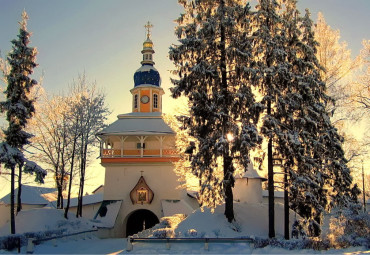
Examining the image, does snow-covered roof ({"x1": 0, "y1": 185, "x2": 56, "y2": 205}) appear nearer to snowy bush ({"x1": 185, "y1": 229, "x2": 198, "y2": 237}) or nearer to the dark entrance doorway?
the dark entrance doorway

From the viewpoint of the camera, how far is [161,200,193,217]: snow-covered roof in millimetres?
31281

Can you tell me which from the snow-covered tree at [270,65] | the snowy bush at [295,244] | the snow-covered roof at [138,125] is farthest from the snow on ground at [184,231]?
the snow-covered roof at [138,125]

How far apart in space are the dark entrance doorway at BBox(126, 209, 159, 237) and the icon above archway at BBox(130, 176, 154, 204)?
1423mm

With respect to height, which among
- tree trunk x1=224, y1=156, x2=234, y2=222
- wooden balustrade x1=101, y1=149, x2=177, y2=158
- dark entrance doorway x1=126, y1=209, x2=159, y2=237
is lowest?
dark entrance doorway x1=126, y1=209, x2=159, y2=237

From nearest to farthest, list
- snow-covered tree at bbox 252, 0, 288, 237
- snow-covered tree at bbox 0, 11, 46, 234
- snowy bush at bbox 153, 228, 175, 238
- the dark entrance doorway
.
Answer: snowy bush at bbox 153, 228, 175, 238, snow-covered tree at bbox 252, 0, 288, 237, snow-covered tree at bbox 0, 11, 46, 234, the dark entrance doorway

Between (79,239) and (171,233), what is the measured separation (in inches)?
359

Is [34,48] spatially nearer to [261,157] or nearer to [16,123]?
[16,123]

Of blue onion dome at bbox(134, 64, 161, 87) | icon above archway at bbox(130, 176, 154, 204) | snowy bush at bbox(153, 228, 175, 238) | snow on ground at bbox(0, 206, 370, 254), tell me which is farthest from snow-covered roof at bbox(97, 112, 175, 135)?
snowy bush at bbox(153, 228, 175, 238)

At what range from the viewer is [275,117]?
1939 cm

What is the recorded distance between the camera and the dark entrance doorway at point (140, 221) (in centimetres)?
3350

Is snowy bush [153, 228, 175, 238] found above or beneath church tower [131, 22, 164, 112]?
beneath

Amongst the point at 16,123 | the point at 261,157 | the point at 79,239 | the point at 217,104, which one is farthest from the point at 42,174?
the point at 261,157

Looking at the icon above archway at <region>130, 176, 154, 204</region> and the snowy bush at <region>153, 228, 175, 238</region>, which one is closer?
the snowy bush at <region>153, 228, 175, 238</region>

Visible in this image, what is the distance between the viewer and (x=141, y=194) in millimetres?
32719
